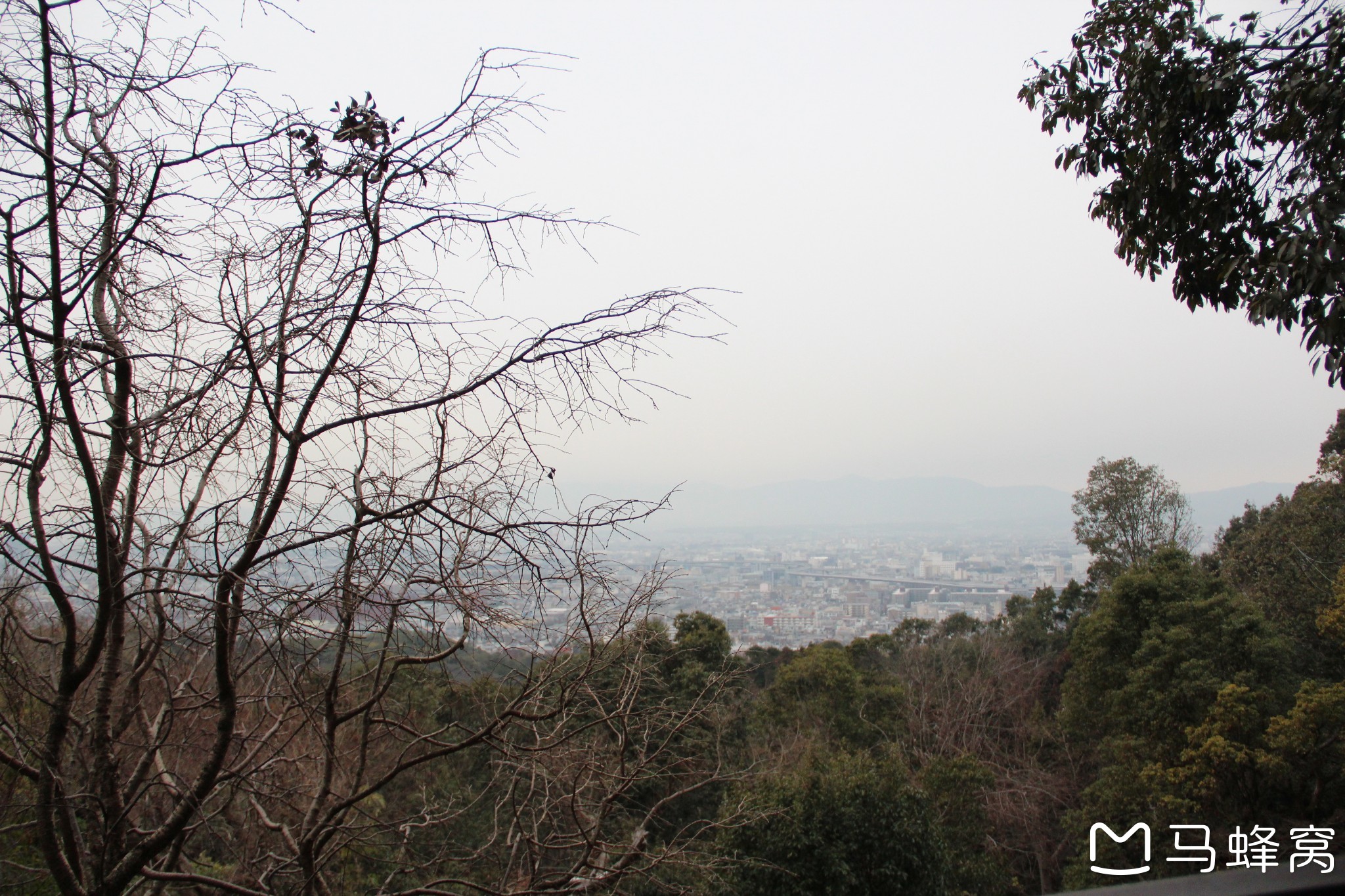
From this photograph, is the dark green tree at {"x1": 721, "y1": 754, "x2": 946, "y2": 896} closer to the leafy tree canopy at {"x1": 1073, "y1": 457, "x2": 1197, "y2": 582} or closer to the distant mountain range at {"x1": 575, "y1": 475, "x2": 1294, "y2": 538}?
the distant mountain range at {"x1": 575, "y1": 475, "x2": 1294, "y2": 538}

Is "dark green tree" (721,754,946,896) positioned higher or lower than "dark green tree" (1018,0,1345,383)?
lower

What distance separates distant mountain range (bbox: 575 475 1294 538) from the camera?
57.3ft

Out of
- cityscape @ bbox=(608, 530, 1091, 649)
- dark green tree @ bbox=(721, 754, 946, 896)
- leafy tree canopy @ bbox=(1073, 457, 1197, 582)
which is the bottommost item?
dark green tree @ bbox=(721, 754, 946, 896)

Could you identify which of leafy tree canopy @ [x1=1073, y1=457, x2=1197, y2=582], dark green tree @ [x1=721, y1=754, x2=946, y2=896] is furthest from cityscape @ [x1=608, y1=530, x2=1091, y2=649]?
dark green tree @ [x1=721, y1=754, x2=946, y2=896]

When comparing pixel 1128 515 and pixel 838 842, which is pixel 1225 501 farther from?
pixel 838 842

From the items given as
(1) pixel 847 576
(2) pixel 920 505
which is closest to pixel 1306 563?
(1) pixel 847 576

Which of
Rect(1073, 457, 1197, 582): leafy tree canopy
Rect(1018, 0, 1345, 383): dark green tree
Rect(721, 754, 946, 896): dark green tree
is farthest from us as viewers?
Rect(1073, 457, 1197, 582): leafy tree canopy

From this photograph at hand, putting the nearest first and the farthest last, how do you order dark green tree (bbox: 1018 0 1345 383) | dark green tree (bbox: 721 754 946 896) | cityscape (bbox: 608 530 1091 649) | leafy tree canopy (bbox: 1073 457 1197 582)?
dark green tree (bbox: 1018 0 1345 383) → dark green tree (bbox: 721 754 946 896) → cityscape (bbox: 608 530 1091 649) → leafy tree canopy (bbox: 1073 457 1197 582)

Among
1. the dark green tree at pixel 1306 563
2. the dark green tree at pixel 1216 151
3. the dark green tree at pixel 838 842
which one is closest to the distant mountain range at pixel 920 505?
the dark green tree at pixel 1306 563

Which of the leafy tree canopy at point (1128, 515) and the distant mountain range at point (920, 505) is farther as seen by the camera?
the distant mountain range at point (920, 505)

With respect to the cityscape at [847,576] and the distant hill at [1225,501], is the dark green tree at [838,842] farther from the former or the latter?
the distant hill at [1225,501]

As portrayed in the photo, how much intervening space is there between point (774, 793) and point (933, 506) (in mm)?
38358

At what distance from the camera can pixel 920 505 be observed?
41.0 m

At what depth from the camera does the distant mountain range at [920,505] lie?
57.3 feet
